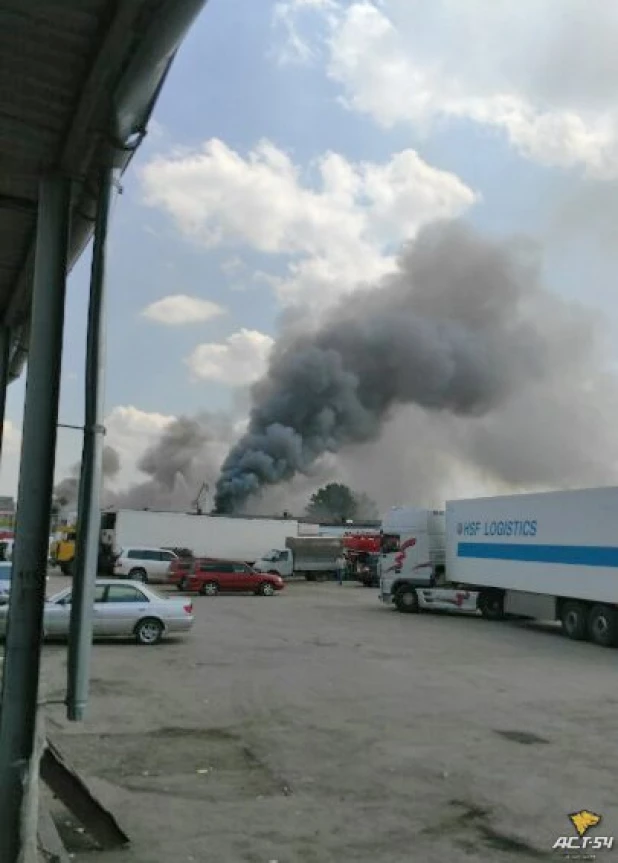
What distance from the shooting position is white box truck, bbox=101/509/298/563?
38406 mm

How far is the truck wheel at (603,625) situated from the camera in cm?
1677

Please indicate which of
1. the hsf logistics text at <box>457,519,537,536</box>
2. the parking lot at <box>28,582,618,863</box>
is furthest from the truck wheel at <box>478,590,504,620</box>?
the parking lot at <box>28,582,618,863</box>

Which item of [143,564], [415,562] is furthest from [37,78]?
[143,564]

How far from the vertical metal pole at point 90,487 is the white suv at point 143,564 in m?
29.8

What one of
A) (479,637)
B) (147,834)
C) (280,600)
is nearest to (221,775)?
(147,834)

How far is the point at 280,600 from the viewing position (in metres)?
28.7

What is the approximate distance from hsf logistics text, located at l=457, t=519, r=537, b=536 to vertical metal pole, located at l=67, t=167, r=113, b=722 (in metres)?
16.6

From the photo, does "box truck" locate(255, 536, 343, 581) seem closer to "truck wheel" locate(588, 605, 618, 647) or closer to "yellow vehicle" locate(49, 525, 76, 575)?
"yellow vehicle" locate(49, 525, 76, 575)

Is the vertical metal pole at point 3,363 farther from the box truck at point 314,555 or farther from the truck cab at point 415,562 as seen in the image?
the box truck at point 314,555

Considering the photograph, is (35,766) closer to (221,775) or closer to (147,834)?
(147,834)

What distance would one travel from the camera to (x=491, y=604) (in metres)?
22.8

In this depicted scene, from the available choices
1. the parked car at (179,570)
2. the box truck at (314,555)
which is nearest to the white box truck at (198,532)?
the box truck at (314,555)

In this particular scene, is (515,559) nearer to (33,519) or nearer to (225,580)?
(225,580)

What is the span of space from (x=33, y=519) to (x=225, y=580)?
27.1 meters
